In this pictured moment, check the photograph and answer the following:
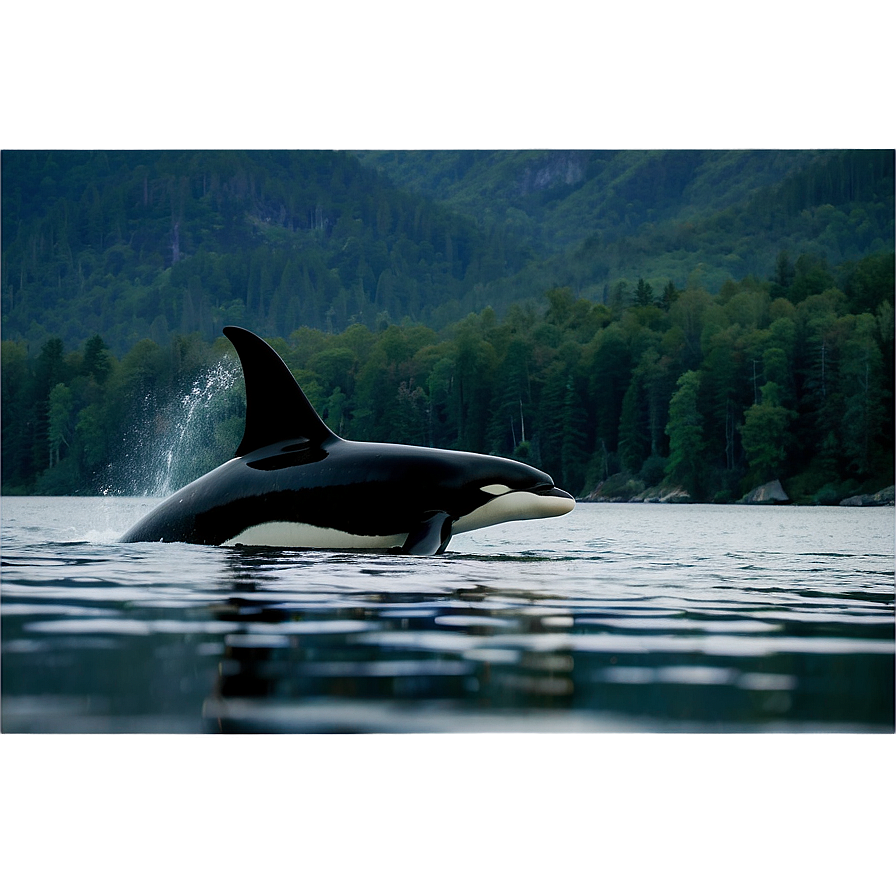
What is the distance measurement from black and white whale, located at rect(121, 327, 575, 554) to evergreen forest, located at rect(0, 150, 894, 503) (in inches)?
133

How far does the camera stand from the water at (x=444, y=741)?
4836 millimetres

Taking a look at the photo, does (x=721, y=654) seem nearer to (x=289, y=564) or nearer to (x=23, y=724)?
(x=23, y=724)

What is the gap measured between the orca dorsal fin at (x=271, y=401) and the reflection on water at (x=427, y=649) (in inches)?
81.2

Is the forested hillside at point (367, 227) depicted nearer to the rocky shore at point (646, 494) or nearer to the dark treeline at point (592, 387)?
the dark treeline at point (592, 387)

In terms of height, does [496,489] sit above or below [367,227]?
below

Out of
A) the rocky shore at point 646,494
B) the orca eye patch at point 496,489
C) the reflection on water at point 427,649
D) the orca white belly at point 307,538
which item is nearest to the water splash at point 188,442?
the rocky shore at point 646,494

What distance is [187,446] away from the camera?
46.8 m

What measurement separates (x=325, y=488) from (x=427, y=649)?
5.32 meters

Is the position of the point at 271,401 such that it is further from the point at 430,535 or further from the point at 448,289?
the point at 448,289

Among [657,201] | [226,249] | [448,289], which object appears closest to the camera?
[226,249]

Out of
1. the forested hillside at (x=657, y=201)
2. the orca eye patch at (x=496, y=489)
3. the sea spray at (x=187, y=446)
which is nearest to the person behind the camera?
the orca eye patch at (x=496, y=489)

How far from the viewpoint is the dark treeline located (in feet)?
69.7

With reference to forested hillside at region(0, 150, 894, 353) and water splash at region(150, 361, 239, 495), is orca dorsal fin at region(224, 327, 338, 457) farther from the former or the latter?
water splash at region(150, 361, 239, 495)

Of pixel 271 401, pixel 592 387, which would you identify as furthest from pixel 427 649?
pixel 592 387
